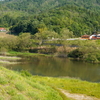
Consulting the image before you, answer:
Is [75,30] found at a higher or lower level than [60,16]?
lower

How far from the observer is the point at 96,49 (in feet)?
237

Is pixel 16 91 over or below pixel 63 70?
over

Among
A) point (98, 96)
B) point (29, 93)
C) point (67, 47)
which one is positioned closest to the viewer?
point (29, 93)

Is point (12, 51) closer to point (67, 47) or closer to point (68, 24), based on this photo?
point (67, 47)

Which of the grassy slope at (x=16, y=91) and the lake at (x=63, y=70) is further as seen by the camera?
the lake at (x=63, y=70)

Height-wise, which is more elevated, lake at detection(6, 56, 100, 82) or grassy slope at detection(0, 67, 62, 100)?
grassy slope at detection(0, 67, 62, 100)

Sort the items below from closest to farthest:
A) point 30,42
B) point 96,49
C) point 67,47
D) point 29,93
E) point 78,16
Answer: point 29,93 → point 96,49 → point 67,47 → point 30,42 → point 78,16

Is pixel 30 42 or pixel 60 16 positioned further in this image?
pixel 60 16

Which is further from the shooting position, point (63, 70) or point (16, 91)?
point (63, 70)

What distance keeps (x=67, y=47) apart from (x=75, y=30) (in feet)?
168

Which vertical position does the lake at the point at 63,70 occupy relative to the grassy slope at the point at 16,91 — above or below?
below

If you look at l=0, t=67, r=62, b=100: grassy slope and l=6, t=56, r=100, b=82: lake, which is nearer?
l=0, t=67, r=62, b=100: grassy slope

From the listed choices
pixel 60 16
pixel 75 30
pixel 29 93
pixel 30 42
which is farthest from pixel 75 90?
pixel 60 16

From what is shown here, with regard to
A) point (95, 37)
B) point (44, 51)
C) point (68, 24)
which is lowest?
point (44, 51)
